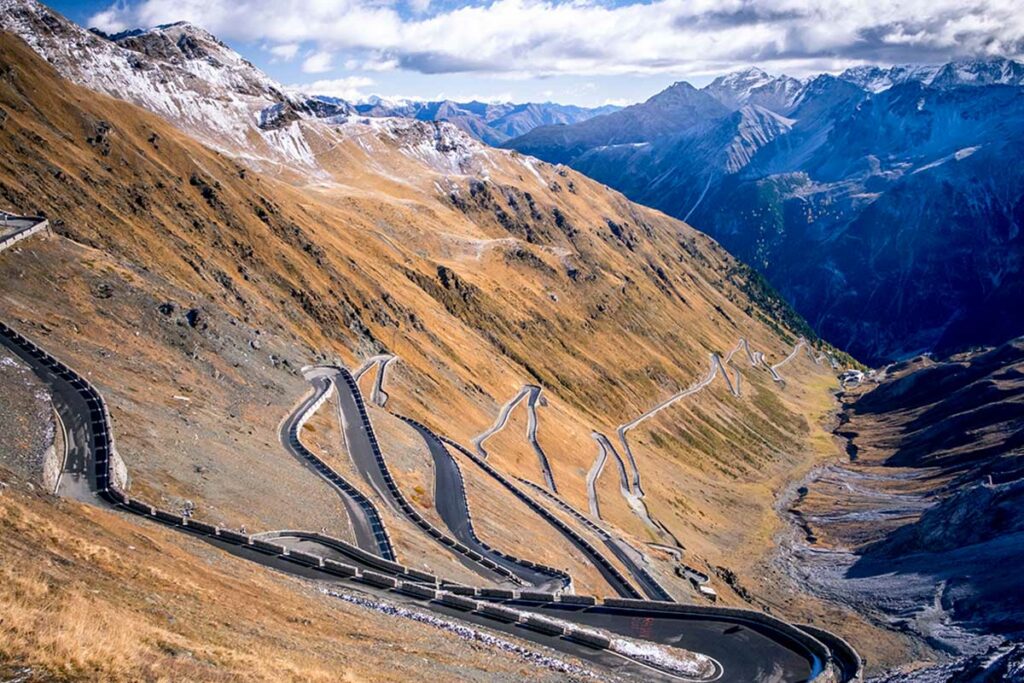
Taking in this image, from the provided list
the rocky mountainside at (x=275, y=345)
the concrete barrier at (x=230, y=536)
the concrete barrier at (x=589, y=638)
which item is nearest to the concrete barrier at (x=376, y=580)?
the concrete barrier at (x=230, y=536)

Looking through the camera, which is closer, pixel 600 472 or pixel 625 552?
pixel 625 552

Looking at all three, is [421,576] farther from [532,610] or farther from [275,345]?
[275,345]

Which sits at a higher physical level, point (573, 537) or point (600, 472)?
point (600, 472)

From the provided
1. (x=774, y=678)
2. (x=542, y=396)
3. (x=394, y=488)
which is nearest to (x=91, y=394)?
(x=394, y=488)

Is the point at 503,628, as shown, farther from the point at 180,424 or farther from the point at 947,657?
the point at 947,657

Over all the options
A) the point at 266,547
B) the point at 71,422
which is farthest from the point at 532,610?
the point at 71,422

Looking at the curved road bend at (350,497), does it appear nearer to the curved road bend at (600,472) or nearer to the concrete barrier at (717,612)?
the concrete barrier at (717,612)
